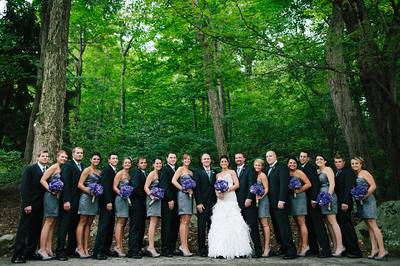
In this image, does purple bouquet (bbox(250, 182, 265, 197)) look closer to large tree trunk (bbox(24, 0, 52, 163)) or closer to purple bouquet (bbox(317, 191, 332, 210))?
purple bouquet (bbox(317, 191, 332, 210))

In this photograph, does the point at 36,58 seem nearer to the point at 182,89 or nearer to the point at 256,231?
the point at 182,89

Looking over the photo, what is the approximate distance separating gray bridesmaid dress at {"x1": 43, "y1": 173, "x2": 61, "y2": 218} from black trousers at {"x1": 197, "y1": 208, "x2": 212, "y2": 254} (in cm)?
276

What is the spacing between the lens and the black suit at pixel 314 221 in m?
7.05

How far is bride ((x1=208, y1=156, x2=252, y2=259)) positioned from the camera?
705cm

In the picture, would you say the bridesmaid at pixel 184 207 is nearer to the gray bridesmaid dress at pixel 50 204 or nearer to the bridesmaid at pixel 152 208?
the bridesmaid at pixel 152 208

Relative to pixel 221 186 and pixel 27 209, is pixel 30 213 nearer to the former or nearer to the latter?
pixel 27 209

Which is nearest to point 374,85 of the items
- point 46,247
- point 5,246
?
point 46,247

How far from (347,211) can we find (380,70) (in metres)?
2.85

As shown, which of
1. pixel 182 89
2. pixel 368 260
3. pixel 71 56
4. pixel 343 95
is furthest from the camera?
pixel 71 56

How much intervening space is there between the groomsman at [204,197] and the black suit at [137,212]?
3.61 ft

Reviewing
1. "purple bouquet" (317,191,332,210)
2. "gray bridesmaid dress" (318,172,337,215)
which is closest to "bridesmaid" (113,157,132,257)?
"purple bouquet" (317,191,332,210)

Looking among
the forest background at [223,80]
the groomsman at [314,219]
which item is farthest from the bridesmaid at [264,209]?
the forest background at [223,80]

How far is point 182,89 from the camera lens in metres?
15.1

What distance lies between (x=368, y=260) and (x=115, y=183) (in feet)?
16.3
